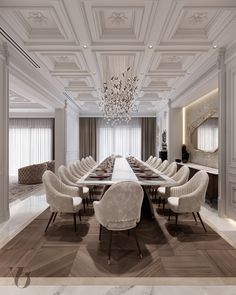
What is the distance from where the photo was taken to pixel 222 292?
2.21 metres

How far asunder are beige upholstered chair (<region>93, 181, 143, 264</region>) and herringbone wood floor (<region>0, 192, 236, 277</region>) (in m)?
0.24

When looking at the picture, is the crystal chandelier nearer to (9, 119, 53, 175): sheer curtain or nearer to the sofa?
the sofa

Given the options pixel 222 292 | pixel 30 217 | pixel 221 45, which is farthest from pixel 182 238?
pixel 221 45

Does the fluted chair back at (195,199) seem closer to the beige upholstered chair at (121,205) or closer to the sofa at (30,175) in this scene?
the beige upholstered chair at (121,205)

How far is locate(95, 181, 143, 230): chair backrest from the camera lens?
2.77 m

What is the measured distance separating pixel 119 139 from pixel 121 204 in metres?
10.2

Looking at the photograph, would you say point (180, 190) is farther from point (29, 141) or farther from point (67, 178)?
point (29, 141)

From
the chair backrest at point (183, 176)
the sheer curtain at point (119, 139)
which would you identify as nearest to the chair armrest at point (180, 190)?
the chair backrest at point (183, 176)

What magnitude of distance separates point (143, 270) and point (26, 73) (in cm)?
446

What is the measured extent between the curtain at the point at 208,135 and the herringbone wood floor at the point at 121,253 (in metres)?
2.88

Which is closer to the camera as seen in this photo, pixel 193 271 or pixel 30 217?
pixel 193 271

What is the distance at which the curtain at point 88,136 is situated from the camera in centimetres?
1272

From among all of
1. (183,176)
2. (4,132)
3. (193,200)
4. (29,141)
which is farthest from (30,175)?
(193,200)

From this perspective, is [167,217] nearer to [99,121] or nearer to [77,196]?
[77,196]
